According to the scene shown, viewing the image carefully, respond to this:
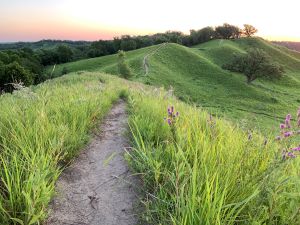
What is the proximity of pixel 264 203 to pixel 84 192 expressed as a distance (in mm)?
2179

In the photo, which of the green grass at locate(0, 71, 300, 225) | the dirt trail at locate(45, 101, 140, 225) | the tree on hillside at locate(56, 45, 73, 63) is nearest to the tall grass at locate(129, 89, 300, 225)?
the green grass at locate(0, 71, 300, 225)

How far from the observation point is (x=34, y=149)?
413cm

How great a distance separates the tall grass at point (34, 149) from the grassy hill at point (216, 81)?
34.2 meters

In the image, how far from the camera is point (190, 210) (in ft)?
8.71

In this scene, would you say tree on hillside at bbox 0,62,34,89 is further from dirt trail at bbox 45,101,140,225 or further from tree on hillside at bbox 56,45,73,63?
tree on hillside at bbox 56,45,73,63

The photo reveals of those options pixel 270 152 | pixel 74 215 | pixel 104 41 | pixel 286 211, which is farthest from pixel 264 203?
pixel 104 41

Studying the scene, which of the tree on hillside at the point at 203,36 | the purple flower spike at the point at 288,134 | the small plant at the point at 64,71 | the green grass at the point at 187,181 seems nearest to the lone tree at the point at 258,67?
the small plant at the point at 64,71

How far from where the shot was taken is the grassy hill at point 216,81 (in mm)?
48125

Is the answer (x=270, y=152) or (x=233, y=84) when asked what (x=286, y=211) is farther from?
(x=233, y=84)

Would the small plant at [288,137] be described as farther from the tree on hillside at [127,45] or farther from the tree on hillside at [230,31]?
Result: the tree on hillside at [230,31]

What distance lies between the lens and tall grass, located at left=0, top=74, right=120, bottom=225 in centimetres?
299

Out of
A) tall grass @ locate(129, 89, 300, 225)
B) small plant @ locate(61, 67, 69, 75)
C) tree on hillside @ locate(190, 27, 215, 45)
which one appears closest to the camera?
tall grass @ locate(129, 89, 300, 225)

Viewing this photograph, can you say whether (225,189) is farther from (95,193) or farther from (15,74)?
(15,74)

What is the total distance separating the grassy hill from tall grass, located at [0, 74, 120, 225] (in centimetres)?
3419
